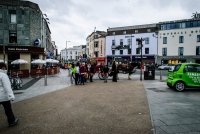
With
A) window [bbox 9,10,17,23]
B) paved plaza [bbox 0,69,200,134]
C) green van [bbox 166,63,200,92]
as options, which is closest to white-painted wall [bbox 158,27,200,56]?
green van [bbox 166,63,200,92]

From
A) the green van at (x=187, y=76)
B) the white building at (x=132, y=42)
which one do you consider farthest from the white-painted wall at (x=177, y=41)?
the green van at (x=187, y=76)

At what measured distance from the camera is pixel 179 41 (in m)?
37.1

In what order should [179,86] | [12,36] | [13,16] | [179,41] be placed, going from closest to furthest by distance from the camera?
[179,86] < [13,16] < [12,36] < [179,41]

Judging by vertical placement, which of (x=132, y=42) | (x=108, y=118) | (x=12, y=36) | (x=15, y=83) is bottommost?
(x=108, y=118)

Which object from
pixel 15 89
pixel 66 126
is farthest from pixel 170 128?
pixel 15 89

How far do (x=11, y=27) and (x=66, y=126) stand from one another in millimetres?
22858

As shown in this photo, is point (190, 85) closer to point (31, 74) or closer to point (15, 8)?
point (31, 74)

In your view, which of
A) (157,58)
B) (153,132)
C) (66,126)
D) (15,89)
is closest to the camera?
(153,132)

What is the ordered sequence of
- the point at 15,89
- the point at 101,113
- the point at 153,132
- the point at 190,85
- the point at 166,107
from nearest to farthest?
the point at 153,132 → the point at 101,113 → the point at 166,107 → the point at 190,85 → the point at 15,89

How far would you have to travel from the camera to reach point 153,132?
3.60m

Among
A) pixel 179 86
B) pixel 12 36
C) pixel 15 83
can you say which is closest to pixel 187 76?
pixel 179 86

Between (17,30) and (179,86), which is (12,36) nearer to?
(17,30)

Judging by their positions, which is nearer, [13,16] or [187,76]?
[187,76]

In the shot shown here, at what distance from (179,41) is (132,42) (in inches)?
507
